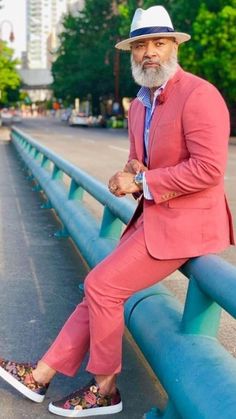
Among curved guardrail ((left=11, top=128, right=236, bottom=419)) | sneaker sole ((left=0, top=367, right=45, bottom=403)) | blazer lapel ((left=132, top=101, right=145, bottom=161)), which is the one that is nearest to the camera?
curved guardrail ((left=11, top=128, right=236, bottom=419))

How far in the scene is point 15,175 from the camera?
17406mm

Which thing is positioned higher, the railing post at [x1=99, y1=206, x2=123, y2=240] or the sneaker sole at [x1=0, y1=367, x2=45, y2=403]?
the railing post at [x1=99, y1=206, x2=123, y2=240]

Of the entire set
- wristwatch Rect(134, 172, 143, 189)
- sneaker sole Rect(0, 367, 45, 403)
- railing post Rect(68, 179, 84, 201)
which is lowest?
sneaker sole Rect(0, 367, 45, 403)

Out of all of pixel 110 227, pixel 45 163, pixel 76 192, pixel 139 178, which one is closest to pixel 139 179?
pixel 139 178

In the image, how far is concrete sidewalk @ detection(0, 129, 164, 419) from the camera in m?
3.79

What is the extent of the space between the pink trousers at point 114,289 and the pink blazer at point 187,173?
0.08 m

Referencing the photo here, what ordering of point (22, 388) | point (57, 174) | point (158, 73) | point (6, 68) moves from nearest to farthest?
1. point (158, 73)
2. point (22, 388)
3. point (57, 174)
4. point (6, 68)

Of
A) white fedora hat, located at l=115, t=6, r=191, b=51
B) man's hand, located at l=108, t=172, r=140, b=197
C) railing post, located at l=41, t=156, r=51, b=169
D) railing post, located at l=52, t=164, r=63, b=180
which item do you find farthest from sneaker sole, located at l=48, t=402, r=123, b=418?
railing post, located at l=41, t=156, r=51, b=169

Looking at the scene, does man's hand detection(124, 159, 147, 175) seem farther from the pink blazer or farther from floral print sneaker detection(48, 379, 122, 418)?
floral print sneaker detection(48, 379, 122, 418)

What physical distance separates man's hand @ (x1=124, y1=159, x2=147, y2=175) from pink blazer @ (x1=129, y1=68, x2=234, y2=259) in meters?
0.06

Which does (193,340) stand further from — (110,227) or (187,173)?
(110,227)

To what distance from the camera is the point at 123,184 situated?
3.36m

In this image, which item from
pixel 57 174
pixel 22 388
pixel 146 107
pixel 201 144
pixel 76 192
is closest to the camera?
pixel 201 144

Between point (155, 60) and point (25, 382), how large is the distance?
1743mm
